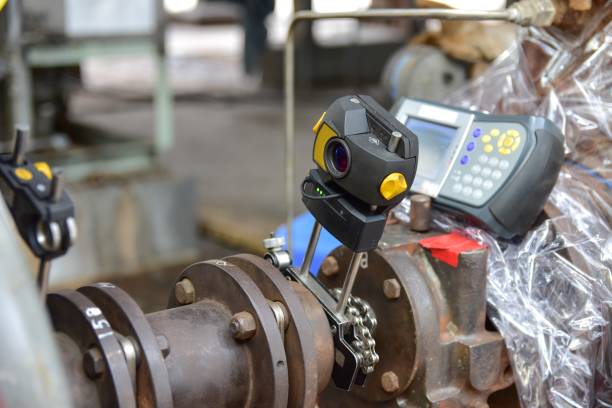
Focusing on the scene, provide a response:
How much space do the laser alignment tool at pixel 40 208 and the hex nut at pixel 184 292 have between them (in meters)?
0.13

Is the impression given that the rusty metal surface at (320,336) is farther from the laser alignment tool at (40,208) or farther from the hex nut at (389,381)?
the laser alignment tool at (40,208)

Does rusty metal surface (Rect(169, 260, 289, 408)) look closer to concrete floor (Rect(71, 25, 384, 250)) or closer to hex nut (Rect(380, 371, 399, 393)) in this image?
hex nut (Rect(380, 371, 399, 393))

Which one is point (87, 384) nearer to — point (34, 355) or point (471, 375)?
point (34, 355)

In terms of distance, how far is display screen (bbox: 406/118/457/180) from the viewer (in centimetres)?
112

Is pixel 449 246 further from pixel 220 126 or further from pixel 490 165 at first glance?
pixel 220 126

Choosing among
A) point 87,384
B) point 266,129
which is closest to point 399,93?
point 87,384

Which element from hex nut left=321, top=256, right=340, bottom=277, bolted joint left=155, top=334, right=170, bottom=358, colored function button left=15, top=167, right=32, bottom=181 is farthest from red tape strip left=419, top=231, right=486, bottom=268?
colored function button left=15, top=167, right=32, bottom=181

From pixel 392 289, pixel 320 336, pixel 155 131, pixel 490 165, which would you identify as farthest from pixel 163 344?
pixel 155 131

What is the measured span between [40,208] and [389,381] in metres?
0.44

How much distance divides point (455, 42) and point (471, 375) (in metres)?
1.14

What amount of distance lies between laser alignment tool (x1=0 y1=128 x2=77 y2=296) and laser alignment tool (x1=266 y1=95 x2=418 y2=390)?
23 centimetres

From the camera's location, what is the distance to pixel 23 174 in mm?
884

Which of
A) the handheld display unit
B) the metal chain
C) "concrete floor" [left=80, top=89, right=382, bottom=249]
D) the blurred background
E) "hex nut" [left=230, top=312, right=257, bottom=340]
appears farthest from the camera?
"concrete floor" [left=80, top=89, right=382, bottom=249]

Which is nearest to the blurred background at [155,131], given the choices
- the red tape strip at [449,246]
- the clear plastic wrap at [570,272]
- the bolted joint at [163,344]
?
the clear plastic wrap at [570,272]
